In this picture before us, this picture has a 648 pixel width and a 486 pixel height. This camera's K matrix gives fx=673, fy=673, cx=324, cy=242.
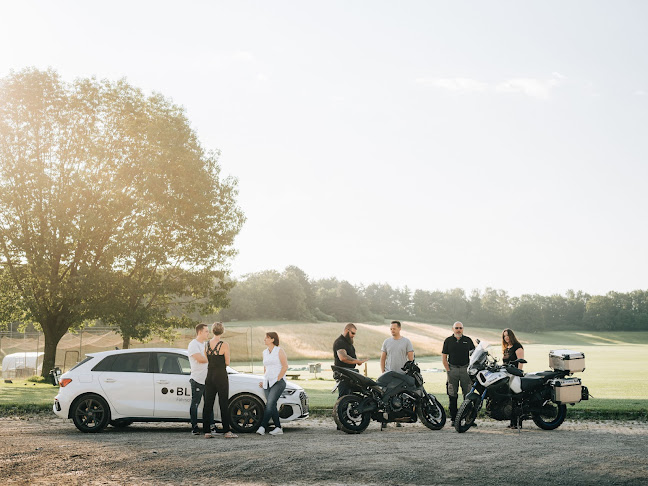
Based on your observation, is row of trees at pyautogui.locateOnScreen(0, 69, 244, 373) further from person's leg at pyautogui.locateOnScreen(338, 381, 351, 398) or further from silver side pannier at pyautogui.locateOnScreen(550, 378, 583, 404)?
silver side pannier at pyautogui.locateOnScreen(550, 378, 583, 404)

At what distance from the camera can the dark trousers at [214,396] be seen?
11513mm

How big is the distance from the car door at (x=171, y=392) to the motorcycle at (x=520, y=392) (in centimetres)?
509

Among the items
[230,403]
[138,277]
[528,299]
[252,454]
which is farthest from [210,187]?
[528,299]

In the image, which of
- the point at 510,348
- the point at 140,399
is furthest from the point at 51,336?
the point at 510,348

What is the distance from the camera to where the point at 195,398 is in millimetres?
11617

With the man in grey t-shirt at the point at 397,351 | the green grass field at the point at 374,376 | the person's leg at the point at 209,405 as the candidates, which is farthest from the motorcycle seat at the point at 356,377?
the green grass field at the point at 374,376

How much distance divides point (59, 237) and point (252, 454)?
21972 mm

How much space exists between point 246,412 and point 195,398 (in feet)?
3.33

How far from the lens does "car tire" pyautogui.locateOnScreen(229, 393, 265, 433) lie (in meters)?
12.0

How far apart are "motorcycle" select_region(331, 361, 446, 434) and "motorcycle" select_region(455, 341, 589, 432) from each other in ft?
2.81

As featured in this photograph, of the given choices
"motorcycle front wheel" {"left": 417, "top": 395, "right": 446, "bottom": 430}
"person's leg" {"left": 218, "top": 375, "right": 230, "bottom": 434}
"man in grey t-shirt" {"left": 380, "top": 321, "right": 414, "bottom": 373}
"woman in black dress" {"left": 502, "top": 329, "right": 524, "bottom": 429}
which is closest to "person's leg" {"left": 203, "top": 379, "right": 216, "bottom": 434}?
"person's leg" {"left": 218, "top": 375, "right": 230, "bottom": 434}

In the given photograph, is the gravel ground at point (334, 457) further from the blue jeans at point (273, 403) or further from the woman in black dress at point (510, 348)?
the woman in black dress at point (510, 348)

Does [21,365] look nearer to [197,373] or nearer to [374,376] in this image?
[374,376]

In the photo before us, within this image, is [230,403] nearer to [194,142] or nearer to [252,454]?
[252,454]
